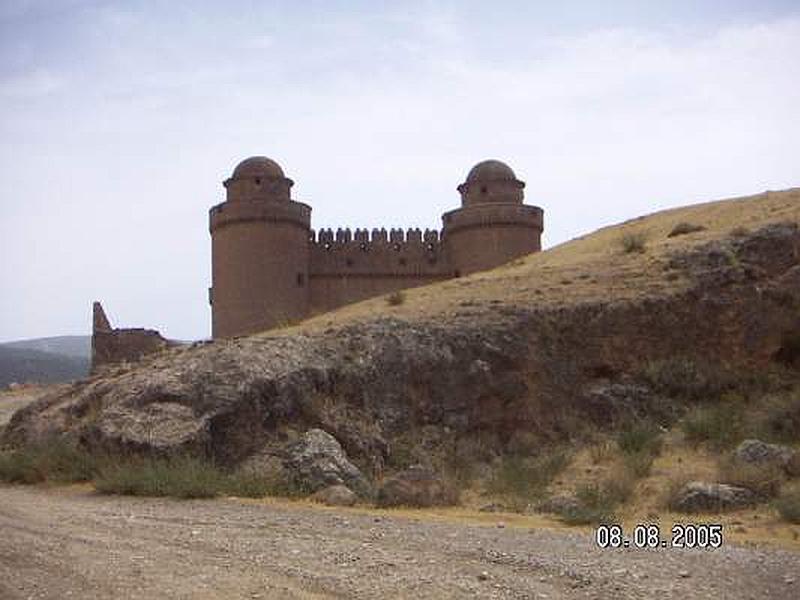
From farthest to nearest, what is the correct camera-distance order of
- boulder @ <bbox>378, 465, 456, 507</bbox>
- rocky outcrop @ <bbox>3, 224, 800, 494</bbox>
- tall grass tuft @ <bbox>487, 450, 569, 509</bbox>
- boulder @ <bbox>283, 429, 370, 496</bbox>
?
1. rocky outcrop @ <bbox>3, 224, 800, 494</bbox>
2. tall grass tuft @ <bbox>487, 450, 569, 509</bbox>
3. boulder @ <bbox>283, 429, 370, 496</bbox>
4. boulder @ <bbox>378, 465, 456, 507</bbox>

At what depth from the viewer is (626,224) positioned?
77.5 feet

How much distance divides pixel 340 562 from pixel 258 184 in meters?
26.2

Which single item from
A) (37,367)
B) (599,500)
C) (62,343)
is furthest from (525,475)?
(62,343)

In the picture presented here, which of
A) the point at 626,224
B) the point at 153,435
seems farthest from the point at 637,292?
the point at 626,224

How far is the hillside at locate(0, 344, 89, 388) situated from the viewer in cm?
6750

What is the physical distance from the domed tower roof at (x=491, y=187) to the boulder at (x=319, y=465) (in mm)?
23182

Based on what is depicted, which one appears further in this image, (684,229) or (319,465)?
(684,229)

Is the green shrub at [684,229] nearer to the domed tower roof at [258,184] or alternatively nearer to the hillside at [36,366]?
the domed tower roof at [258,184]

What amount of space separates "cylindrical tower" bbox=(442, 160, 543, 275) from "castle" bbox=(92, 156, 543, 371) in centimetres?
3

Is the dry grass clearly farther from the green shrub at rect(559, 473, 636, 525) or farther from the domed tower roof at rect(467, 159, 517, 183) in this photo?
the domed tower roof at rect(467, 159, 517, 183)

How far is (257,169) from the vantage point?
32.5 m

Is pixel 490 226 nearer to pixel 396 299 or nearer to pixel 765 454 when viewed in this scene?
pixel 396 299

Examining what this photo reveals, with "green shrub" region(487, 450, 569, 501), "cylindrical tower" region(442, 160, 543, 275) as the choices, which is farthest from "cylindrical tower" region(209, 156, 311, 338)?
"green shrub" region(487, 450, 569, 501)

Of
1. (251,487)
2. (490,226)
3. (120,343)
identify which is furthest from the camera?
(490,226)
